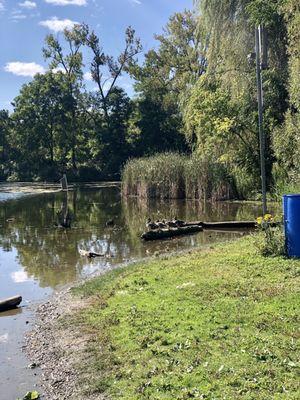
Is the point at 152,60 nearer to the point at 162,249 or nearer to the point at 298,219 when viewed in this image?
the point at 162,249

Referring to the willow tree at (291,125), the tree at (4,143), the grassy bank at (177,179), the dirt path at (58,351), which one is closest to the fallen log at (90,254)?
the dirt path at (58,351)

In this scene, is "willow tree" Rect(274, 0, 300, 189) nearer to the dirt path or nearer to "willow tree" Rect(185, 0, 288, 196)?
"willow tree" Rect(185, 0, 288, 196)

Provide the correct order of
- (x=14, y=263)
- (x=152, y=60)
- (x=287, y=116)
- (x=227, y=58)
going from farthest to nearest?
(x=152, y=60), (x=227, y=58), (x=287, y=116), (x=14, y=263)

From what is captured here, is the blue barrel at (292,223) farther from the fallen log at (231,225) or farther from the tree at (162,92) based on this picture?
the tree at (162,92)

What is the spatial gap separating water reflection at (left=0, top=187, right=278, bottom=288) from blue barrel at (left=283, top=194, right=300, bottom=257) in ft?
15.6

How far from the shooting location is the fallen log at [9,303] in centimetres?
866

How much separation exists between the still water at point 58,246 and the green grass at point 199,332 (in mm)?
979

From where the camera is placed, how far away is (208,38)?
22422mm

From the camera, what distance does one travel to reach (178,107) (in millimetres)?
46094

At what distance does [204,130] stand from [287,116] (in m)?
6.62

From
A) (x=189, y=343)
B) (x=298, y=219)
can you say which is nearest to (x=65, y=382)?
(x=189, y=343)

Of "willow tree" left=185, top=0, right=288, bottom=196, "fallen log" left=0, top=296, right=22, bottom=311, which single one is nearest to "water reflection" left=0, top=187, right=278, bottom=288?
"fallen log" left=0, top=296, right=22, bottom=311

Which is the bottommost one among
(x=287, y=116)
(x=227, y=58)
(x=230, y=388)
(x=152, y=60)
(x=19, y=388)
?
(x=19, y=388)

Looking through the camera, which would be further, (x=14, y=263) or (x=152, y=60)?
(x=152, y=60)
